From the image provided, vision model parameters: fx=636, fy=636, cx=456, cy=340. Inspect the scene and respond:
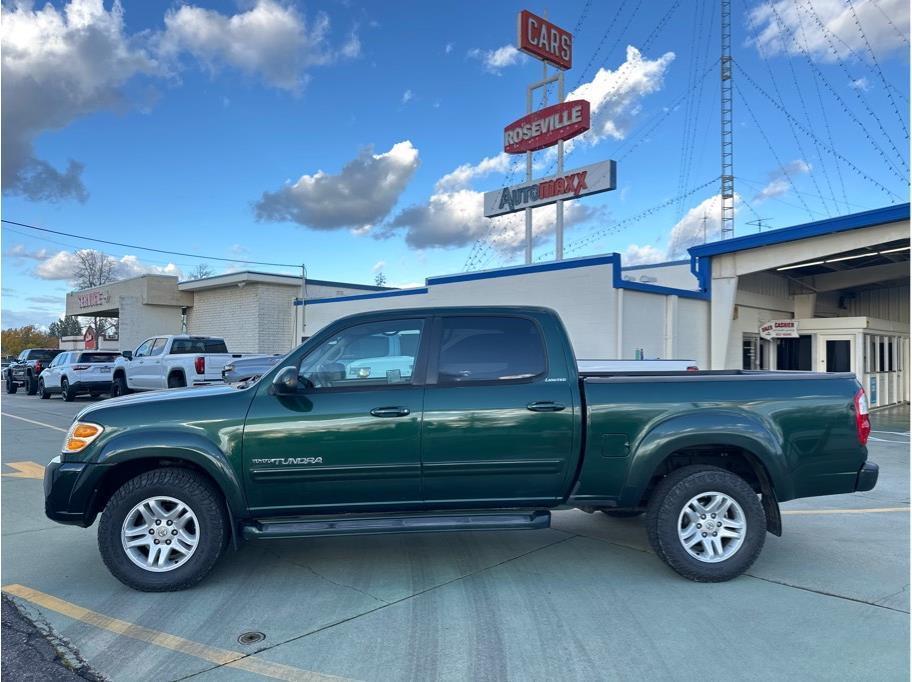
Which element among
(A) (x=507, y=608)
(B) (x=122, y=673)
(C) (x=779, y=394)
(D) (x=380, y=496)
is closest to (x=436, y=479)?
(D) (x=380, y=496)

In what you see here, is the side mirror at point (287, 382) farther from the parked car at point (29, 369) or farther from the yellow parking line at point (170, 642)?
the parked car at point (29, 369)

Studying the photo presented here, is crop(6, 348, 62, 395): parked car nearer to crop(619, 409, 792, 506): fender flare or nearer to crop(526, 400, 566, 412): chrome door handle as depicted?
crop(526, 400, 566, 412): chrome door handle

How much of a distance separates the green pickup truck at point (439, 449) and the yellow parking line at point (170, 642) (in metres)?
0.36

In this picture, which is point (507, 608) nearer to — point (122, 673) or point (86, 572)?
point (122, 673)

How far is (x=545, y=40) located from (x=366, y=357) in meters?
18.7

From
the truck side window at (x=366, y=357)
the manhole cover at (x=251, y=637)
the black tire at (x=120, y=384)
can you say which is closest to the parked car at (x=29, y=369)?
the black tire at (x=120, y=384)

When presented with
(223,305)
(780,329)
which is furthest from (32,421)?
(780,329)

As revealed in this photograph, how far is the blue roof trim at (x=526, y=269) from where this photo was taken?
1469cm

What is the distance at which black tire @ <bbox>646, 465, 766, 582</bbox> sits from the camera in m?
4.45

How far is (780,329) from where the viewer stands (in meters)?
17.8

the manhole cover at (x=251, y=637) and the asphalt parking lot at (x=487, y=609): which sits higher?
the asphalt parking lot at (x=487, y=609)

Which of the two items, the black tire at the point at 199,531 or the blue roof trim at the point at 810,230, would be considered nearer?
the black tire at the point at 199,531

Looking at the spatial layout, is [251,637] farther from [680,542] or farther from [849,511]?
[849,511]

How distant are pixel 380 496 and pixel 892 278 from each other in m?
20.6
